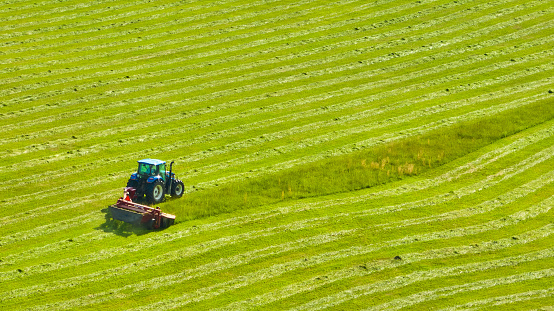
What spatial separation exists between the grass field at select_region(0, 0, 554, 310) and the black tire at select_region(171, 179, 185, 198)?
53 cm

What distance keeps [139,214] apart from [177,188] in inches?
156

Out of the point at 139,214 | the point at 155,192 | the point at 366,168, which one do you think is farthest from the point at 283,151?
the point at 139,214

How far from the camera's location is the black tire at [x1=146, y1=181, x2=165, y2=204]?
3531 centimetres

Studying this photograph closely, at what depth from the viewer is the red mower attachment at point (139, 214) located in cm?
3331

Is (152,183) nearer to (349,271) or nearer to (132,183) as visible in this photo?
(132,183)

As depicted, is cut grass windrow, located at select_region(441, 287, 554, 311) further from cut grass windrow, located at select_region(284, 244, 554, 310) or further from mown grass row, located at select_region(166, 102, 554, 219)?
mown grass row, located at select_region(166, 102, 554, 219)

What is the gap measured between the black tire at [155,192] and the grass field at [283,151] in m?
0.51

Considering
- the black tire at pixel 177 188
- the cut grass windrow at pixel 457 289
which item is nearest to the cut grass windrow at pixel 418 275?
the cut grass windrow at pixel 457 289

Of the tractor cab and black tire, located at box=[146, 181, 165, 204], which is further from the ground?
the tractor cab

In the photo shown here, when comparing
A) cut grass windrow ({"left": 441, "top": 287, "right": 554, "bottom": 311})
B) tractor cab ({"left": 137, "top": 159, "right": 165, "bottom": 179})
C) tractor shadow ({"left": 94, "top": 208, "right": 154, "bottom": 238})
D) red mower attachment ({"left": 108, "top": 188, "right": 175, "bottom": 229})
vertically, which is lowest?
cut grass windrow ({"left": 441, "top": 287, "right": 554, "bottom": 311})

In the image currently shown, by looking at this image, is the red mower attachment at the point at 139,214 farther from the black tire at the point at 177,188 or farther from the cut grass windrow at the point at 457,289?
the cut grass windrow at the point at 457,289

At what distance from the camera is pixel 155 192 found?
35.5 m

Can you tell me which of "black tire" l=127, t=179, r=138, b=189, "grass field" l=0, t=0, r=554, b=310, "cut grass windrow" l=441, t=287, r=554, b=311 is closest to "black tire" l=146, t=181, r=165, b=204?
"grass field" l=0, t=0, r=554, b=310

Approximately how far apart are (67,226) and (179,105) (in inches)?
630
